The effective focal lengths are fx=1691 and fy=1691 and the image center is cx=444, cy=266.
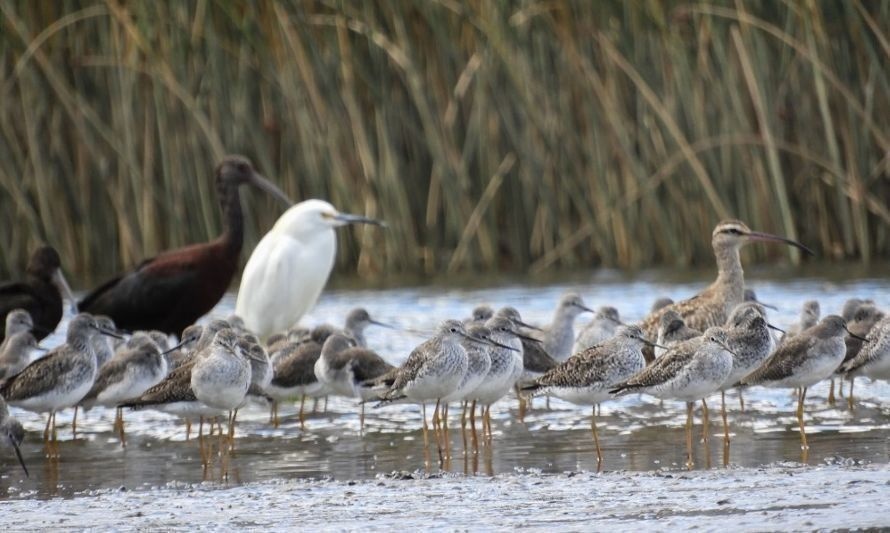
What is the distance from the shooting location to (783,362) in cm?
998

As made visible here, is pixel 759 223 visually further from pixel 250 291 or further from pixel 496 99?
pixel 250 291

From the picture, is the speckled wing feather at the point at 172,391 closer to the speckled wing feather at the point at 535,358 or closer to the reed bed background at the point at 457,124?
the speckled wing feather at the point at 535,358

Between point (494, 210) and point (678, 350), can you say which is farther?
point (494, 210)

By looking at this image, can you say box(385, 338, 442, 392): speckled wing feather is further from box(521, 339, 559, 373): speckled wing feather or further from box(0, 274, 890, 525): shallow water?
box(521, 339, 559, 373): speckled wing feather

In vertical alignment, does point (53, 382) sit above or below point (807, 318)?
below

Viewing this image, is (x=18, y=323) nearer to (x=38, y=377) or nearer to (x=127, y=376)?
(x=127, y=376)

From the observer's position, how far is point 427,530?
6.92m

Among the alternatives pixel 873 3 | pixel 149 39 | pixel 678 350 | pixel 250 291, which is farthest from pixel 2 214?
A: pixel 678 350

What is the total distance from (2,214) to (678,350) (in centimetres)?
1233

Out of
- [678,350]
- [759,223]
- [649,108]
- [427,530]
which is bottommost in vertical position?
[427,530]

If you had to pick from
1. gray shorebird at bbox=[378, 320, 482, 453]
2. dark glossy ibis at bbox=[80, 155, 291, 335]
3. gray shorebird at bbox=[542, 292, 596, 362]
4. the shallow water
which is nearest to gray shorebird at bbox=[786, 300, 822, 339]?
the shallow water

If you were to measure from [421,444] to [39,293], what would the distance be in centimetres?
505

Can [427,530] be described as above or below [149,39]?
below

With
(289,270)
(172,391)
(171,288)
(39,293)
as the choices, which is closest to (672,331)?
(172,391)
